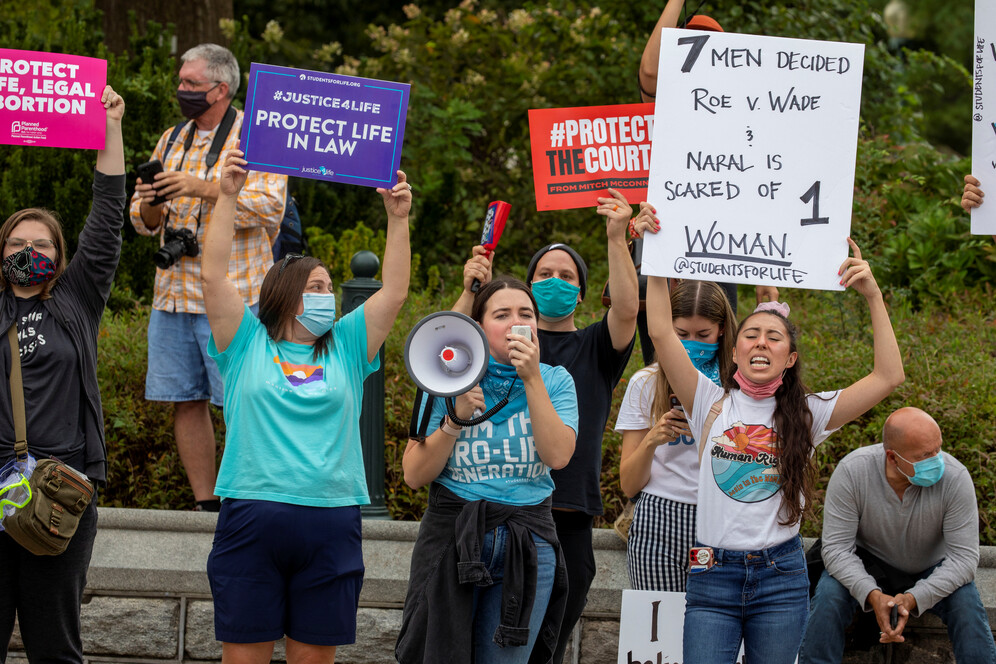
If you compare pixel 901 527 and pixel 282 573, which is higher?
pixel 901 527

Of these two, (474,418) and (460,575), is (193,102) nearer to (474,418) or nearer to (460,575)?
(474,418)

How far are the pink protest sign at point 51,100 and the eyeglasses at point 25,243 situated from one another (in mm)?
464

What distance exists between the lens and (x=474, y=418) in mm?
3746

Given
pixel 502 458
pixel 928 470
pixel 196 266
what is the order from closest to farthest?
pixel 502 458 → pixel 928 470 → pixel 196 266

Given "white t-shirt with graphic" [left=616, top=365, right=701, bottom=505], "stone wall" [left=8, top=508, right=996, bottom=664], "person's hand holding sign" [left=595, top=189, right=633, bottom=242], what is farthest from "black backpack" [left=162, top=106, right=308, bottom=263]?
"white t-shirt with graphic" [left=616, top=365, right=701, bottom=505]

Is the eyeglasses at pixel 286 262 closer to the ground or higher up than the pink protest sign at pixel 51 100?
closer to the ground

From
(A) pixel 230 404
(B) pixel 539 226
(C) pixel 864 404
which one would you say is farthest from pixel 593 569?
(B) pixel 539 226

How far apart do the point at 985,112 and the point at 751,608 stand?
2.08 metres

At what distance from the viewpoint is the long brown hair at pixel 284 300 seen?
398cm

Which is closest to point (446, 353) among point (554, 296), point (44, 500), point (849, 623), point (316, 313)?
point (316, 313)

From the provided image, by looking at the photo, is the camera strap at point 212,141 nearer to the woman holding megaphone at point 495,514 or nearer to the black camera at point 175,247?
the black camera at point 175,247

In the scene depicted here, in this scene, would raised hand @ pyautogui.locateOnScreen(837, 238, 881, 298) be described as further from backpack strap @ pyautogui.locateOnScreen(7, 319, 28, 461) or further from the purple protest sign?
backpack strap @ pyautogui.locateOnScreen(7, 319, 28, 461)

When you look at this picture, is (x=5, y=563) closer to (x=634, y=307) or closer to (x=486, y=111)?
(x=634, y=307)

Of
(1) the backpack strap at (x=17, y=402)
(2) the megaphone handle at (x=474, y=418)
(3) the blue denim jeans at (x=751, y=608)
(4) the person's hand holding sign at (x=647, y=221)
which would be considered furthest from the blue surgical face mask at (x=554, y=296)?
(1) the backpack strap at (x=17, y=402)
